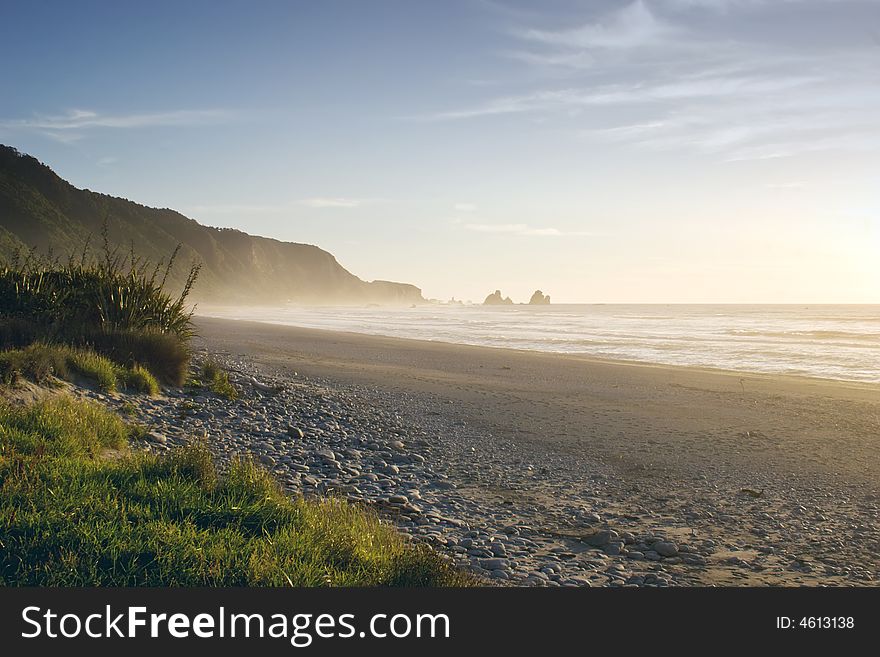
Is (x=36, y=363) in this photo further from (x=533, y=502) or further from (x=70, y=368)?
(x=533, y=502)

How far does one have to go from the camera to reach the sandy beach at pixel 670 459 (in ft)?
19.6

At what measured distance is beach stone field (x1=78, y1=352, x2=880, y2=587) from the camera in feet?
18.0

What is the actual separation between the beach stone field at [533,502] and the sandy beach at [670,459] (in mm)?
32

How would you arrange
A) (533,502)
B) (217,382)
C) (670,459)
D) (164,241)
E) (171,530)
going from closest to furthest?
(171,530) → (533,502) → (670,459) → (217,382) → (164,241)

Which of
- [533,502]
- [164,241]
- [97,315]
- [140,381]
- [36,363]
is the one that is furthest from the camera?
[164,241]

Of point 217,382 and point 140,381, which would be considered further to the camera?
point 217,382

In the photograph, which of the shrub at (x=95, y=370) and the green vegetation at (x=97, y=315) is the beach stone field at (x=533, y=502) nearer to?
the shrub at (x=95, y=370)

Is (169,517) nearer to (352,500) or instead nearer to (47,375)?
(352,500)

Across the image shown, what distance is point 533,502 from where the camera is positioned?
7.29m

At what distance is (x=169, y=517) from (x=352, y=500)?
106 inches

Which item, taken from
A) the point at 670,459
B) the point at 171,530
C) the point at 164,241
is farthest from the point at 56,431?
the point at 164,241

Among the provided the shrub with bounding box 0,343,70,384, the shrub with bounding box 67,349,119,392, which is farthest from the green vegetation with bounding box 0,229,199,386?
the shrub with bounding box 0,343,70,384

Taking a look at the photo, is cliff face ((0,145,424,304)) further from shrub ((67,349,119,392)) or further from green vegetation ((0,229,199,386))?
shrub ((67,349,119,392))

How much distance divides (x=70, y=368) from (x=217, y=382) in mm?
2647
